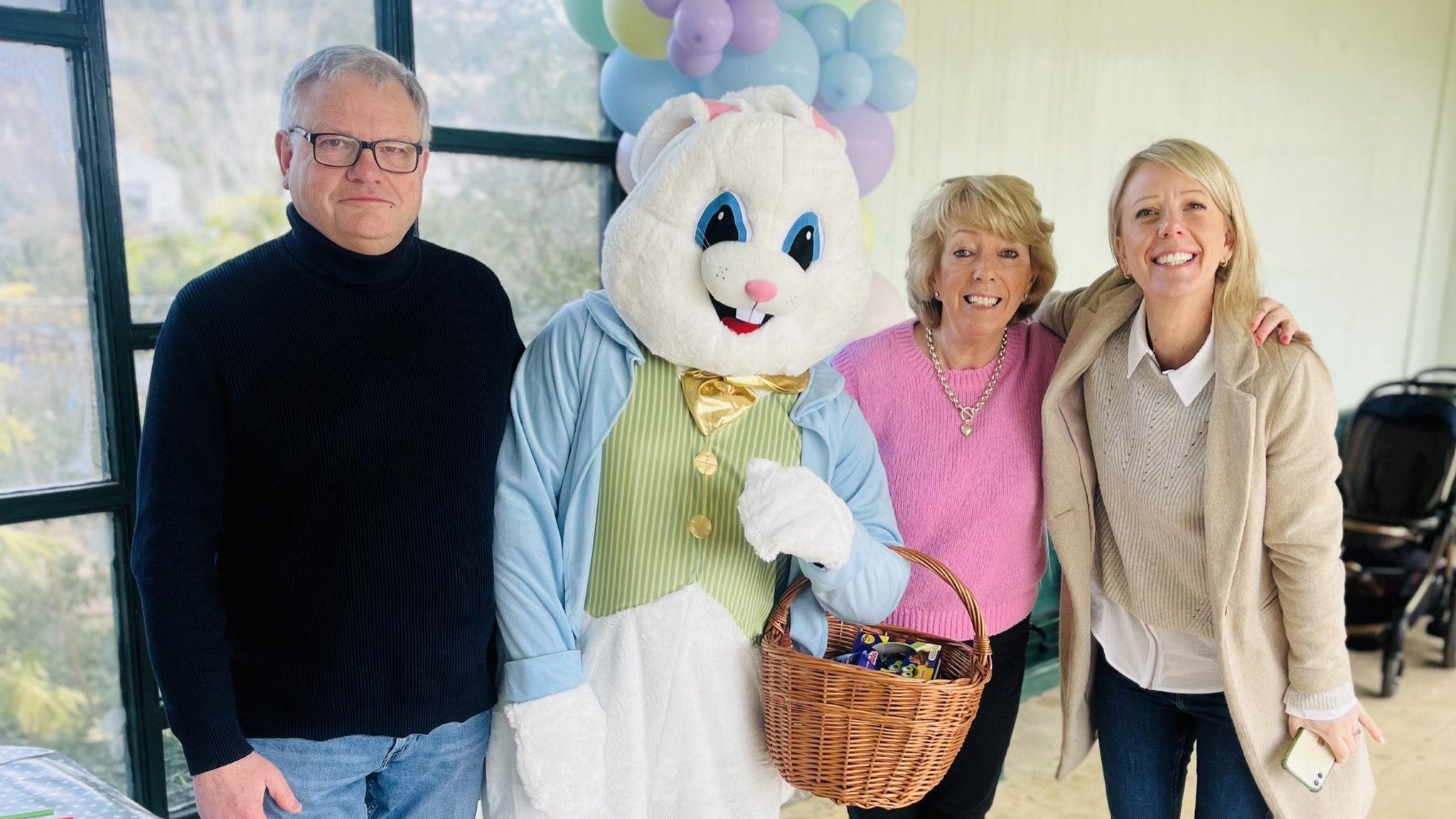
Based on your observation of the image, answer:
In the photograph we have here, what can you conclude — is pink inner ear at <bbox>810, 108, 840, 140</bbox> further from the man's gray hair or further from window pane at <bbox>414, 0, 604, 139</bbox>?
window pane at <bbox>414, 0, 604, 139</bbox>

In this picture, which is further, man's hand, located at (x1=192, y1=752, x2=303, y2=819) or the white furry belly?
the white furry belly

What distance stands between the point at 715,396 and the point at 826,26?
1.19m

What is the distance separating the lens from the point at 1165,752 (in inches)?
75.0

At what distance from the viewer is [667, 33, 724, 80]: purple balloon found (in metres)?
2.17

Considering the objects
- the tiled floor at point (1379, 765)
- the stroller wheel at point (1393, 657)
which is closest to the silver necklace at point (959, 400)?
the tiled floor at point (1379, 765)

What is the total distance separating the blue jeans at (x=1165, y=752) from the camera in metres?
1.81

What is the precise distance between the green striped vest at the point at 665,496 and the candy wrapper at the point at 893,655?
26 cm

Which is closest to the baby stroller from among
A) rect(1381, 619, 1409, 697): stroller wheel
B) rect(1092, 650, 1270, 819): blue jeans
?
rect(1381, 619, 1409, 697): stroller wheel

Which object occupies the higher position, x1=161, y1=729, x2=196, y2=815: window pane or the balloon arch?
the balloon arch

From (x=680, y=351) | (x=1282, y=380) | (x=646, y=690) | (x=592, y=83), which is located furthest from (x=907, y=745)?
(x=592, y=83)

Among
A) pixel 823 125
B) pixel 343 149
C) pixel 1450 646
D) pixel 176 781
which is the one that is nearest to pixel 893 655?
pixel 823 125

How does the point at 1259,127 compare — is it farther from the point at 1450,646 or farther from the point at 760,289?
the point at 760,289

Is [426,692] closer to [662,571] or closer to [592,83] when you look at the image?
[662,571]

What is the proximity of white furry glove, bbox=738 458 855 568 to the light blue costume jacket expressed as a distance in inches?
3.0
